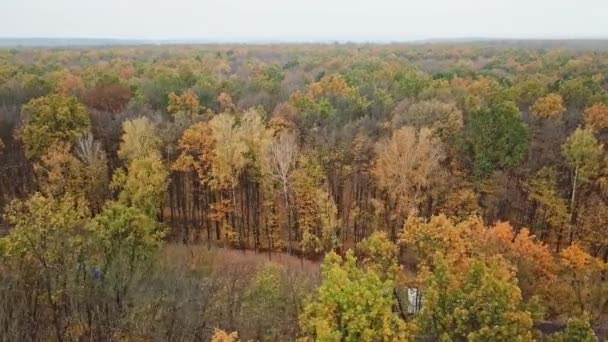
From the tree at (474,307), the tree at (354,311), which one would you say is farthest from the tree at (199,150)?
the tree at (474,307)

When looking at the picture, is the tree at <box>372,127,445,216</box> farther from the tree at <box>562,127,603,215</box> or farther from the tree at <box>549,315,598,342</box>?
the tree at <box>549,315,598,342</box>

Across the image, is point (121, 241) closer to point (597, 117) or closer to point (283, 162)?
point (283, 162)

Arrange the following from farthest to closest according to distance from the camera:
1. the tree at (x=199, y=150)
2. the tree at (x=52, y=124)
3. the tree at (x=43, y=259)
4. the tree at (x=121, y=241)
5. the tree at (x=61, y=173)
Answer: the tree at (x=52, y=124), the tree at (x=199, y=150), the tree at (x=61, y=173), the tree at (x=121, y=241), the tree at (x=43, y=259)

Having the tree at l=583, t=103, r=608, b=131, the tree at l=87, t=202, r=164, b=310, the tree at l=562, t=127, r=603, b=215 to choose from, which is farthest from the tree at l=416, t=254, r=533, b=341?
the tree at l=583, t=103, r=608, b=131

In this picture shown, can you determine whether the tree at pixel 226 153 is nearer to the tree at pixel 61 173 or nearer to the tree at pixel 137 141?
the tree at pixel 137 141

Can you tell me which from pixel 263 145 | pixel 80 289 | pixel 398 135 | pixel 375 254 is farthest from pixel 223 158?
pixel 375 254

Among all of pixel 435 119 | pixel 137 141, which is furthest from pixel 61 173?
pixel 435 119

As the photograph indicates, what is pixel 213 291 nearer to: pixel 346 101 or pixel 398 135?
pixel 398 135
